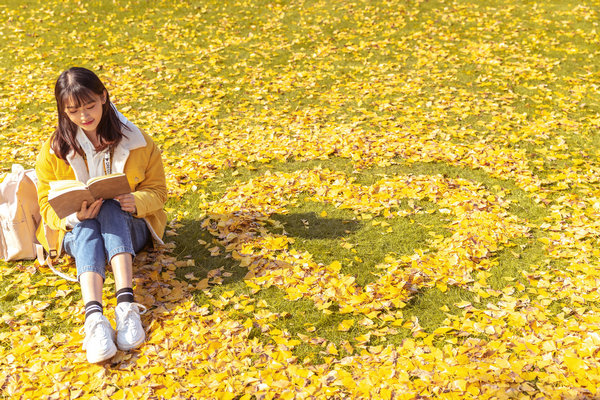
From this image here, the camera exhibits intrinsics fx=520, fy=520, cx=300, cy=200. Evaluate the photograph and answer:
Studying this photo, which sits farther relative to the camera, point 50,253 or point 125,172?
point 50,253

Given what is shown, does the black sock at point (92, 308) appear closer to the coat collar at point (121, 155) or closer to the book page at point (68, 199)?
the book page at point (68, 199)

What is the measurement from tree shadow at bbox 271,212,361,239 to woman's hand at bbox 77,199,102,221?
6.33ft

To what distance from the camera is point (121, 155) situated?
436cm

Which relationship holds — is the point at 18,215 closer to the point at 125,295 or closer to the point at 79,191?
the point at 79,191

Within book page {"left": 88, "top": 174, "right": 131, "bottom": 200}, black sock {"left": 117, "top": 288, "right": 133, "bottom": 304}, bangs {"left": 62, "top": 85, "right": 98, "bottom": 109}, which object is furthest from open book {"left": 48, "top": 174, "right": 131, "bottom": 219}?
black sock {"left": 117, "top": 288, "right": 133, "bottom": 304}

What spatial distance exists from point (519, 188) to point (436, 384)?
3316 mm

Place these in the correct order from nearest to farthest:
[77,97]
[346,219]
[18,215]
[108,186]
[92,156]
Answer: [77,97] < [108,186] < [92,156] < [18,215] < [346,219]

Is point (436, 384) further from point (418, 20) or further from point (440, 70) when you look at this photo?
point (418, 20)

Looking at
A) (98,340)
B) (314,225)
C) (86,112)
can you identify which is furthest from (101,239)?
(314,225)

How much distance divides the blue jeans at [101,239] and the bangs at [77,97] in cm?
79

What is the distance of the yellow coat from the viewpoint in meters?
4.30

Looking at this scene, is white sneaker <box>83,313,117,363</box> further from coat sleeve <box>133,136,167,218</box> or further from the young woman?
coat sleeve <box>133,136,167,218</box>

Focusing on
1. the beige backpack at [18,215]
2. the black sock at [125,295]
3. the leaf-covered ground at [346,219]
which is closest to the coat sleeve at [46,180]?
the beige backpack at [18,215]

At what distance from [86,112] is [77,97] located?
0.14m
